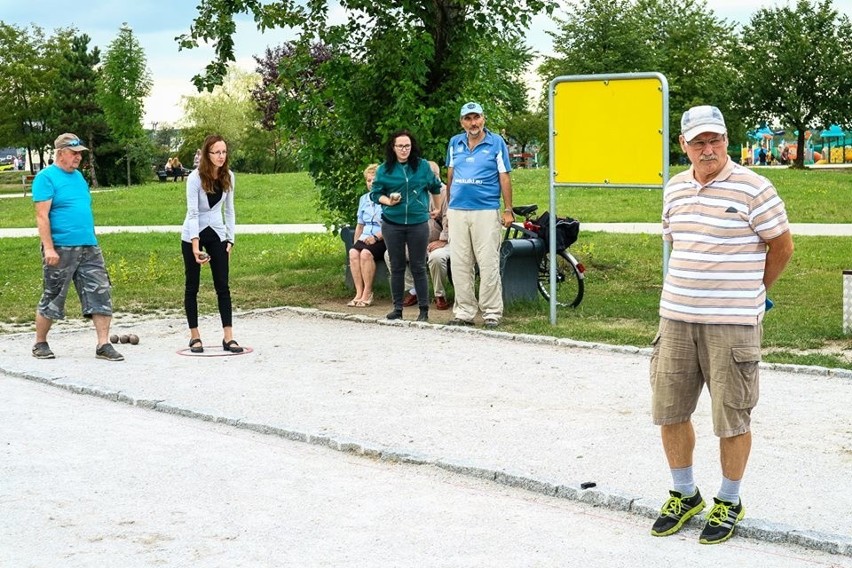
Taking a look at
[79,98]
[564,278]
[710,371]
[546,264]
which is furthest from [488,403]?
[79,98]

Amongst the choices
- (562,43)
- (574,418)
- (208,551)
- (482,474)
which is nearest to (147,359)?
(574,418)

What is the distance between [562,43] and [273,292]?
5717 cm

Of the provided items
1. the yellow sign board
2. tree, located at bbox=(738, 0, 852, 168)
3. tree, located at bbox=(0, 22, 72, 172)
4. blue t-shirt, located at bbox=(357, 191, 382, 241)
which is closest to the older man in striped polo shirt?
the yellow sign board

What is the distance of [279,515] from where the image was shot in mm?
5832

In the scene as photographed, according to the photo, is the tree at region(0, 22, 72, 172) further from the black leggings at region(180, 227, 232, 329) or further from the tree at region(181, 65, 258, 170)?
the black leggings at region(180, 227, 232, 329)

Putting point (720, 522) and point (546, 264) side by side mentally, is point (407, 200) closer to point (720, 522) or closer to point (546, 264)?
point (546, 264)

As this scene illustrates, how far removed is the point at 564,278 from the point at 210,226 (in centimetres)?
443

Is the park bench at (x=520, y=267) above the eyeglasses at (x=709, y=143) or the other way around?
the other way around

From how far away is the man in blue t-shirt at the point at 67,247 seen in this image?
1040 centimetres

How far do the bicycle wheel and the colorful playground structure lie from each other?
5622 cm

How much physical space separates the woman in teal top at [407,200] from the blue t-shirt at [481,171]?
1.80 feet

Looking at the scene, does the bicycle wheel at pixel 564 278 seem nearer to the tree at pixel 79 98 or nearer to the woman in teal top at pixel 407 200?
the woman in teal top at pixel 407 200

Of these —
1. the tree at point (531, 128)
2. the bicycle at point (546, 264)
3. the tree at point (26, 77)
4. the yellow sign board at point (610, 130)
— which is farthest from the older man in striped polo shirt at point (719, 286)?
the tree at point (531, 128)

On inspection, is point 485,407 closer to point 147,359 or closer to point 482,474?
point 482,474
